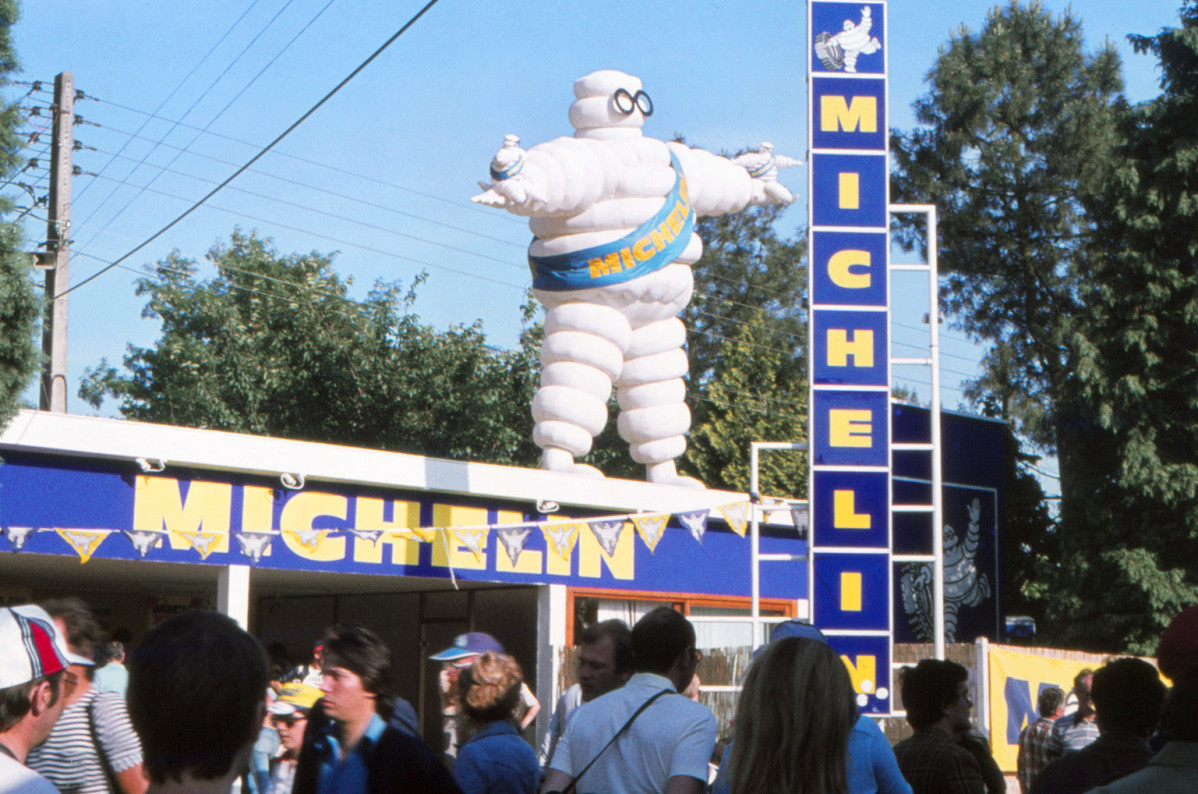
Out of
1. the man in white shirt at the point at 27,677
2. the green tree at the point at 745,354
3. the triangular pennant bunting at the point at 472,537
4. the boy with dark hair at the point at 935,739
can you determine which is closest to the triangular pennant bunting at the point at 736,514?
the triangular pennant bunting at the point at 472,537

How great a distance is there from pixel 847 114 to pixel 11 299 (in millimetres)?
6609

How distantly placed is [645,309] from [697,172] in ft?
6.73

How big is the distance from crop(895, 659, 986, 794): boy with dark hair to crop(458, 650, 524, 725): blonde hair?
1.40 metres

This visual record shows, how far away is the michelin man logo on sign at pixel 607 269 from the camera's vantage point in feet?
45.8

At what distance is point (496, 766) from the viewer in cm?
405

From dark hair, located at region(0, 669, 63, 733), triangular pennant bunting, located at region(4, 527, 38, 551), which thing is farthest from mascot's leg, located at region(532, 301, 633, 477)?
dark hair, located at region(0, 669, 63, 733)

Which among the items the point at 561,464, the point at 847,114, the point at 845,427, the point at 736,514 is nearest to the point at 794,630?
the point at 845,427

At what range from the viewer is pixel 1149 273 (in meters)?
22.6

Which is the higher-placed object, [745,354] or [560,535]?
[745,354]

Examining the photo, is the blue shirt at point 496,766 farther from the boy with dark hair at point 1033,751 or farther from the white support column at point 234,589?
the white support column at point 234,589

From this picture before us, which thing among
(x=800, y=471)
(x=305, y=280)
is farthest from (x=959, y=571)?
(x=305, y=280)

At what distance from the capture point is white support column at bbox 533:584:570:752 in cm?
1390

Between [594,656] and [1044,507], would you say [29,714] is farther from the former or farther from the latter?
[1044,507]

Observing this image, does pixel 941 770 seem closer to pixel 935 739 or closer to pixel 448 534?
pixel 935 739
